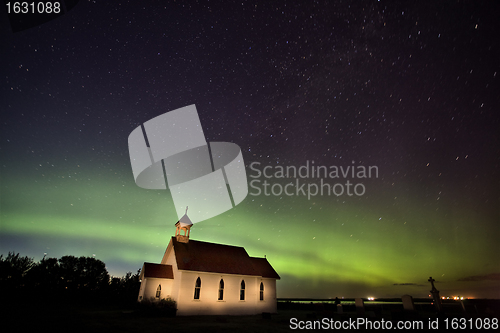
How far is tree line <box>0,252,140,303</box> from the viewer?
143ft

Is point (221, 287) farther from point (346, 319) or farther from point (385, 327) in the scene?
point (385, 327)

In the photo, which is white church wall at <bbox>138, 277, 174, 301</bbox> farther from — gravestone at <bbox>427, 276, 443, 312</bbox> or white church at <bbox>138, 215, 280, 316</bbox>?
gravestone at <bbox>427, 276, 443, 312</bbox>

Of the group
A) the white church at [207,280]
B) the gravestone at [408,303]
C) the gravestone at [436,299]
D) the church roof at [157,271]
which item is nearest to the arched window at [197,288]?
the white church at [207,280]

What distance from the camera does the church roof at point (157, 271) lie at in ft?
84.2

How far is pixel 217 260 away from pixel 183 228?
5.43 meters

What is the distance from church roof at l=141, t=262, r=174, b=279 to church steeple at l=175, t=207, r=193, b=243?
3.51m

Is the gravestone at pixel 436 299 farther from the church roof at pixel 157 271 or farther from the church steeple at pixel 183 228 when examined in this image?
the church steeple at pixel 183 228

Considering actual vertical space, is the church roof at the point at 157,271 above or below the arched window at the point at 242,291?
above

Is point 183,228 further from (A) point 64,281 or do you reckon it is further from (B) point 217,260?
(A) point 64,281

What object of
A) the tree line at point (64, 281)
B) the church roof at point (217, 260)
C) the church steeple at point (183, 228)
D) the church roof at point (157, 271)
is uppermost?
the church steeple at point (183, 228)

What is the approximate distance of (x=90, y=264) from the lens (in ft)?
193

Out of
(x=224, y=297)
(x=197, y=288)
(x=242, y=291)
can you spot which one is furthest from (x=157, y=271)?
(x=242, y=291)

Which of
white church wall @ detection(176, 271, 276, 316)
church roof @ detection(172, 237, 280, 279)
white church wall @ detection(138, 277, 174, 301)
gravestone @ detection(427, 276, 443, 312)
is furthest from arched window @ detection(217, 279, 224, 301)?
gravestone @ detection(427, 276, 443, 312)

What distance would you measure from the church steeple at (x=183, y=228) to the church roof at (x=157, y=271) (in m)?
3.51
